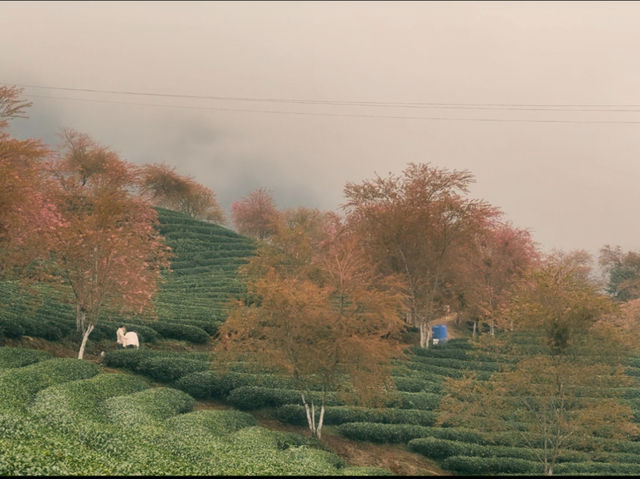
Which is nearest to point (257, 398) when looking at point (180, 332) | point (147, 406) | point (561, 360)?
point (147, 406)

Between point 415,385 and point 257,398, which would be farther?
point 415,385

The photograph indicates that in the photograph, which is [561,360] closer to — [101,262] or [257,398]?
[257,398]

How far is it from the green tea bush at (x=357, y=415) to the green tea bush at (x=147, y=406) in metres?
4.39

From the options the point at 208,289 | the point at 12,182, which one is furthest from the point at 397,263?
the point at 12,182

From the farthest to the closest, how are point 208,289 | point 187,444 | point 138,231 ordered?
1. point 208,289
2. point 138,231
3. point 187,444

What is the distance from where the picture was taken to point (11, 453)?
35.0 feet

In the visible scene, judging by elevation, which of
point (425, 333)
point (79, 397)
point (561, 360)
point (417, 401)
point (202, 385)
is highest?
point (425, 333)

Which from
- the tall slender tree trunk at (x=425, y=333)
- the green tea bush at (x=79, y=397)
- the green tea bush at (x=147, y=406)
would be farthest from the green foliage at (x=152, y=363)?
the tall slender tree trunk at (x=425, y=333)

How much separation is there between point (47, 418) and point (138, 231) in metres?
16.4

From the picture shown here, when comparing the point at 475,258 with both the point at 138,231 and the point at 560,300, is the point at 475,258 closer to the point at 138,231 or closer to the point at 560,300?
the point at 560,300

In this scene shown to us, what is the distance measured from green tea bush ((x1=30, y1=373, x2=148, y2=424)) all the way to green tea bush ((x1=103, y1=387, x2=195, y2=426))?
51 cm

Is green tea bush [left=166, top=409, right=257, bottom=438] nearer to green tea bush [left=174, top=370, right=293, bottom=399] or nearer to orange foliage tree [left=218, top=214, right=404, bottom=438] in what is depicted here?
orange foliage tree [left=218, top=214, right=404, bottom=438]

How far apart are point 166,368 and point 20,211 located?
10.1m

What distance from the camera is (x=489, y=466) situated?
70.5 ft
